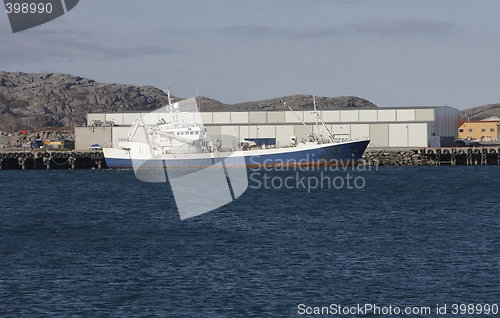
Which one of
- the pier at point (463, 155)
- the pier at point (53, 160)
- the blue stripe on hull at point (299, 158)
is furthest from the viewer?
the pier at point (53, 160)

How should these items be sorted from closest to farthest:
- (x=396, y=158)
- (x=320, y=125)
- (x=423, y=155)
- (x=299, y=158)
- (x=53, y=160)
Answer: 1. (x=299, y=158)
2. (x=423, y=155)
3. (x=396, y=158)
4. (x=320, y=125)
5. (x=53, y=160)

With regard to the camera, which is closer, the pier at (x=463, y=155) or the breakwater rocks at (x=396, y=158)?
the pier at (x=463, y=155)

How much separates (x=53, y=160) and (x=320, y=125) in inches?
1458

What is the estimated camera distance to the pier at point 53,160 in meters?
109

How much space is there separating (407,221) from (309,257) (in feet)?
45.2

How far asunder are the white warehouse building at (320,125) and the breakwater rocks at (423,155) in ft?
10.5

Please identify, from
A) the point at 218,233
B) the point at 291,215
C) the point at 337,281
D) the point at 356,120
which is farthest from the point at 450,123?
the point at 337,281

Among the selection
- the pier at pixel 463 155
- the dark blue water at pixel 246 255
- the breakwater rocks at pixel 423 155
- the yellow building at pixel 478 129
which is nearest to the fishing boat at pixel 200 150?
the breakwater rocks at pixel 423 155

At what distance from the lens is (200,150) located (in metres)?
100

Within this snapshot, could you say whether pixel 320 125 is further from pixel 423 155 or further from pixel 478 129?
pixel 478 129

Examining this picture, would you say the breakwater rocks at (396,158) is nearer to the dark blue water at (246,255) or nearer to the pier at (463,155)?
the pier at (463,155)

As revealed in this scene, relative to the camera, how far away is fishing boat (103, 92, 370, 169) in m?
97.2

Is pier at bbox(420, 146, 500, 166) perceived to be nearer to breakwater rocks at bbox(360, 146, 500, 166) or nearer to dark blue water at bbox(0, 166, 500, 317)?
breakwater rocks at bbox(360, 146, 500, 166)

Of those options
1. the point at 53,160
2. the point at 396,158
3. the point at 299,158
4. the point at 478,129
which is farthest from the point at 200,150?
the point at 478,129
